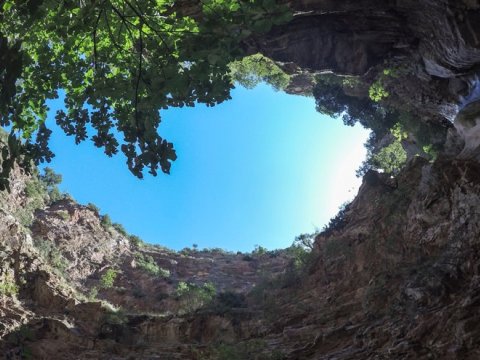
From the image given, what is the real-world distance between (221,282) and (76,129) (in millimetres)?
33645

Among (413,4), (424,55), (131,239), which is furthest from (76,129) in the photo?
(131,239)

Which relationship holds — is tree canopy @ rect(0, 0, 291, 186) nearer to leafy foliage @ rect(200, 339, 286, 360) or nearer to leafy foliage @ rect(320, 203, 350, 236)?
leafy foliage @ rect(200, 339, 286, 360)

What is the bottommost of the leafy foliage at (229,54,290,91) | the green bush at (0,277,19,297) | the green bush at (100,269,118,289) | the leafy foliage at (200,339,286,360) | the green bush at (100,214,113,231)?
the leafy foliage at (200,339,286,360)

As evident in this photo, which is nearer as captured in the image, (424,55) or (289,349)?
(289,349)

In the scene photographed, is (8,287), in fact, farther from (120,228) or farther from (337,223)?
(120,228)

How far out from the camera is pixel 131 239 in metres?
47.2

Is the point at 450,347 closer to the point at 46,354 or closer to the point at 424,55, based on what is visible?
the point at 424,55

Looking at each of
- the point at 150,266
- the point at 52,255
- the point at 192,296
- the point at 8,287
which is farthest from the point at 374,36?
the point at 150,266

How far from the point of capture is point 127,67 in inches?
270

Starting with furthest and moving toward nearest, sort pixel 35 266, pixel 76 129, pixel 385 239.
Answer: pixel 35 266 → pixel 385 239 → pixel 76 129

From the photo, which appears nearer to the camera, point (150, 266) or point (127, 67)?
point (127, 67)

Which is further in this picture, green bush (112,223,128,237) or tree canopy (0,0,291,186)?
green bush (112,223,128,237)

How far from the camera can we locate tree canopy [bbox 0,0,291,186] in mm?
5191

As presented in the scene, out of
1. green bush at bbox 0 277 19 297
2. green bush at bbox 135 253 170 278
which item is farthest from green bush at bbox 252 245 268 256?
green bush at bbox 0 277 19 297
